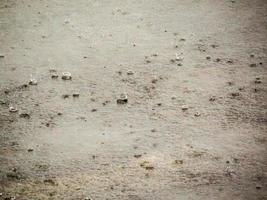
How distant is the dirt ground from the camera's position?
8492 millimetres

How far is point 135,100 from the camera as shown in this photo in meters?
10.9

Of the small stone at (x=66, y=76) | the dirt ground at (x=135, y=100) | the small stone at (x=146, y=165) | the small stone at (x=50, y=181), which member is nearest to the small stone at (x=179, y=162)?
the dirt ground at (x=135, y=100)

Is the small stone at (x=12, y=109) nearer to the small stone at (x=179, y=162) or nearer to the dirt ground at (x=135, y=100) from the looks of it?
the dirt ground at (x=135, y=100)

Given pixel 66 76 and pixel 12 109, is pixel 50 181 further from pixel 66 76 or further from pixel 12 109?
pixel 66 76

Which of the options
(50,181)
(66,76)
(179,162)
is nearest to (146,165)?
(179,162)

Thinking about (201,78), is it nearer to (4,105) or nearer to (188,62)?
(188,62)

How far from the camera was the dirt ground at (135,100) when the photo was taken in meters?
8.49

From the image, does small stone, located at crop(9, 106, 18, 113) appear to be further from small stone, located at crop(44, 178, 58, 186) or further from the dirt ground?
small stone, located at crop(44, 178, 58, 186)

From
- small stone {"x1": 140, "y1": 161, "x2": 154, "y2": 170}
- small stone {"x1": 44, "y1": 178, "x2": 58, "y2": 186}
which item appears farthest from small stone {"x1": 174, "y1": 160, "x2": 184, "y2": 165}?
small stone {"x1": 44, "y1": 178, "x2": 58, "y2": 186}

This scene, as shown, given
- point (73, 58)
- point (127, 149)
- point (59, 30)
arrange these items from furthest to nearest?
1. point (59, 30)
2. point (73, 58)
3. point (127, 149)

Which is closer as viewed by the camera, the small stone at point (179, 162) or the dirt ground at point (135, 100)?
the dirt ground at point (135, 100)

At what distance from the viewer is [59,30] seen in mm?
14312

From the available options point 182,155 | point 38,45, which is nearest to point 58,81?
point 38,45

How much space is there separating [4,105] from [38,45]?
3309mm
